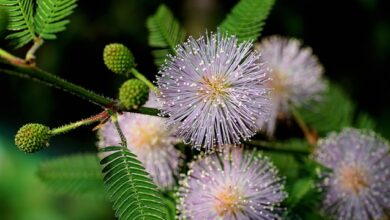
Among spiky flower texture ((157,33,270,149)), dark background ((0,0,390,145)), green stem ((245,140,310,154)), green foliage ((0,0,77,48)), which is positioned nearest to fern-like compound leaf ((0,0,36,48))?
green foliage ((0,0,77,48))

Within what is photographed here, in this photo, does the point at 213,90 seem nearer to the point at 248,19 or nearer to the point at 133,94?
the point at 133,94

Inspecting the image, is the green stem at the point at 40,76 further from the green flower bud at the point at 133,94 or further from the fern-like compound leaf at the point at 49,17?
the fern-like compound leaf at the point at 49,17

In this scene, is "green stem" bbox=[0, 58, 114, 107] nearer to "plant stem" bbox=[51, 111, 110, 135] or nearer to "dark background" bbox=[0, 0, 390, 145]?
"plant stem" bbox=[51, 111, 110, 135]

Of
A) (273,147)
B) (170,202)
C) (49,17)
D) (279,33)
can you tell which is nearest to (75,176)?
(170,202)

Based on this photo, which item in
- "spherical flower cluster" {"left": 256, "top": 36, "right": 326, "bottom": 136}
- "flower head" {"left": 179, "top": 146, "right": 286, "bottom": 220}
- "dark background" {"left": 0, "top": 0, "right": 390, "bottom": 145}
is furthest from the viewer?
"dark background" {"left": 0, "top": 0, "right": 390, "bottom": 145}

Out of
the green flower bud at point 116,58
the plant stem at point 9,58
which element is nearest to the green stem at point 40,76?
the plant stem at point 9,58
